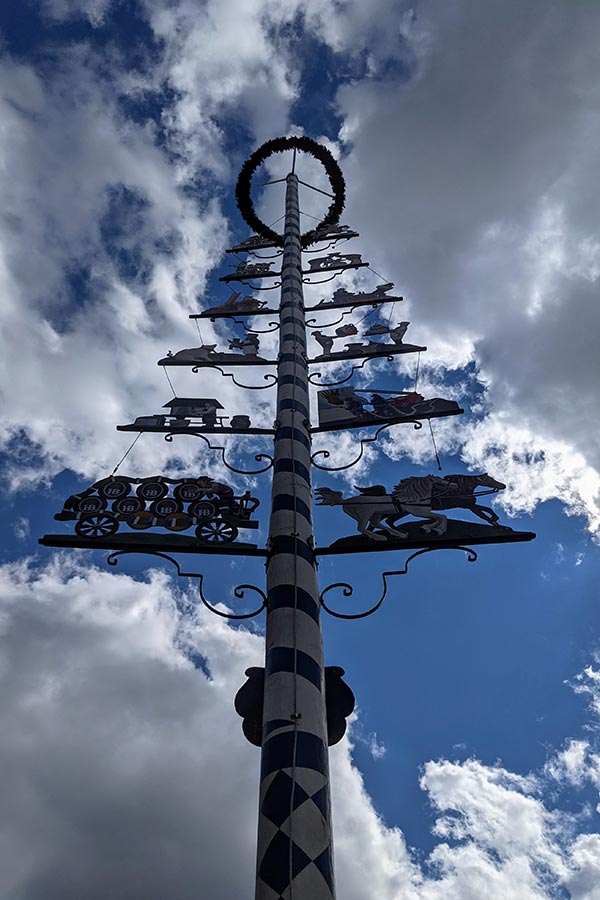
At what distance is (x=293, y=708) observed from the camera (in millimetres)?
4492

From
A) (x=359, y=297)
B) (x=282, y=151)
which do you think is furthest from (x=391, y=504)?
(x=282, y=151)

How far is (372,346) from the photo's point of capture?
32.0 ft

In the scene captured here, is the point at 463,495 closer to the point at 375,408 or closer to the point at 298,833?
the point at 375,408

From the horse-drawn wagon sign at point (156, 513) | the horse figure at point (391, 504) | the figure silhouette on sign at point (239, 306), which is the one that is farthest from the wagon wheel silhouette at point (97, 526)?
the figure silhouette on sign at point (239, 306)

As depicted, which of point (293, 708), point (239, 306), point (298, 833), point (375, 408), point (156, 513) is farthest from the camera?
point (239, 306)

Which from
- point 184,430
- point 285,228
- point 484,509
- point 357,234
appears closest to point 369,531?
point 484,509

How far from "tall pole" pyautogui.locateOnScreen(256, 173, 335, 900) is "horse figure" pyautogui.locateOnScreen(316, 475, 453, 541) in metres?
0.37

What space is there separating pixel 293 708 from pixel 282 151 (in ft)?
44.5

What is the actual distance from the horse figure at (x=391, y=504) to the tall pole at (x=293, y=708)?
1.20 feet

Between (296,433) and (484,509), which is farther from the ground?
(296,433)

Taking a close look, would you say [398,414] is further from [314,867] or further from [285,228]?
[285,228]

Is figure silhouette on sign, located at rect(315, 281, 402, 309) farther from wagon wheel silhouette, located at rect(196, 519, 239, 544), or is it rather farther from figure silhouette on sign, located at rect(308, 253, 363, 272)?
wagon wheel silhouette, located at rect(196, 519, 239, 544)

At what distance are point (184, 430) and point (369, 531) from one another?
2.87 metres

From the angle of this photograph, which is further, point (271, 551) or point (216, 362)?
point (216, 362)
